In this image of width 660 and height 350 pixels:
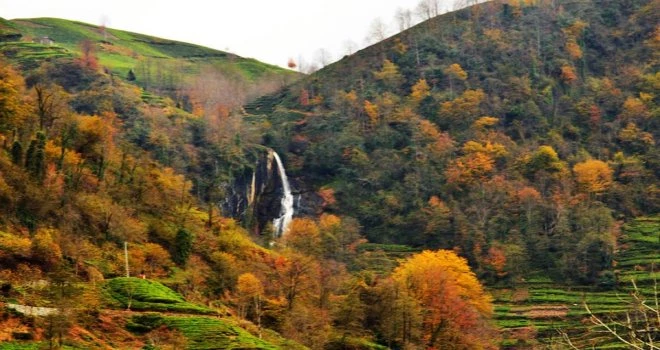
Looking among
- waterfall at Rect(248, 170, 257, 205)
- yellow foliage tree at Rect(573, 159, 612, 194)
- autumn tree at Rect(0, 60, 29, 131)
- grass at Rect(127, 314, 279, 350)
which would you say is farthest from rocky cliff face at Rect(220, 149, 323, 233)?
grass at Rect(127, 314, 279, 350)

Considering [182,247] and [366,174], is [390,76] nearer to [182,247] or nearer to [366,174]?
[366,174]

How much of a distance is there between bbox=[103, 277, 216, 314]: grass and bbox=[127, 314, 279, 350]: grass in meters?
1.94

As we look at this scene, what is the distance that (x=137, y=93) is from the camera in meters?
114

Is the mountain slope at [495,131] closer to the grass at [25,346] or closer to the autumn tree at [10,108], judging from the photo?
the autumn tree at [10,108]

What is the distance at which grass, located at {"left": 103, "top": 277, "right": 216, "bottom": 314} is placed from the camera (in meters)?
41.0

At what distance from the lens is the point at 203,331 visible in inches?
1526

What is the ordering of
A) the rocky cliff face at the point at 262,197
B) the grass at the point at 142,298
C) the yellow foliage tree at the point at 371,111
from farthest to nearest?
the yellow foliage tree at the point at 371,111, the rocky cliff face at the point at 262,197, the grass at the point at 142,298

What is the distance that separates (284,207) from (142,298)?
6705cm

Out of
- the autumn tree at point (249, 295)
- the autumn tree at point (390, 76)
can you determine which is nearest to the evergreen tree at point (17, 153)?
the autumn tree at point (249, 295)

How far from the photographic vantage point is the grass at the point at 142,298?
41031mm

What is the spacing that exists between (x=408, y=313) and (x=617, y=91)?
86.2 meters

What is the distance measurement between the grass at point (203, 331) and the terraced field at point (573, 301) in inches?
1430

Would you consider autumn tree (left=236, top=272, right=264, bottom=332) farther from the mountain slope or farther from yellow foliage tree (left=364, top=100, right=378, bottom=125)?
yellow foliage tree (left=364, top=100, right=378, bottom=125)

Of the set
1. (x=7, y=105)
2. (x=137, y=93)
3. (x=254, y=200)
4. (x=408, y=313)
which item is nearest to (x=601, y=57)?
(x=254, y=200)
